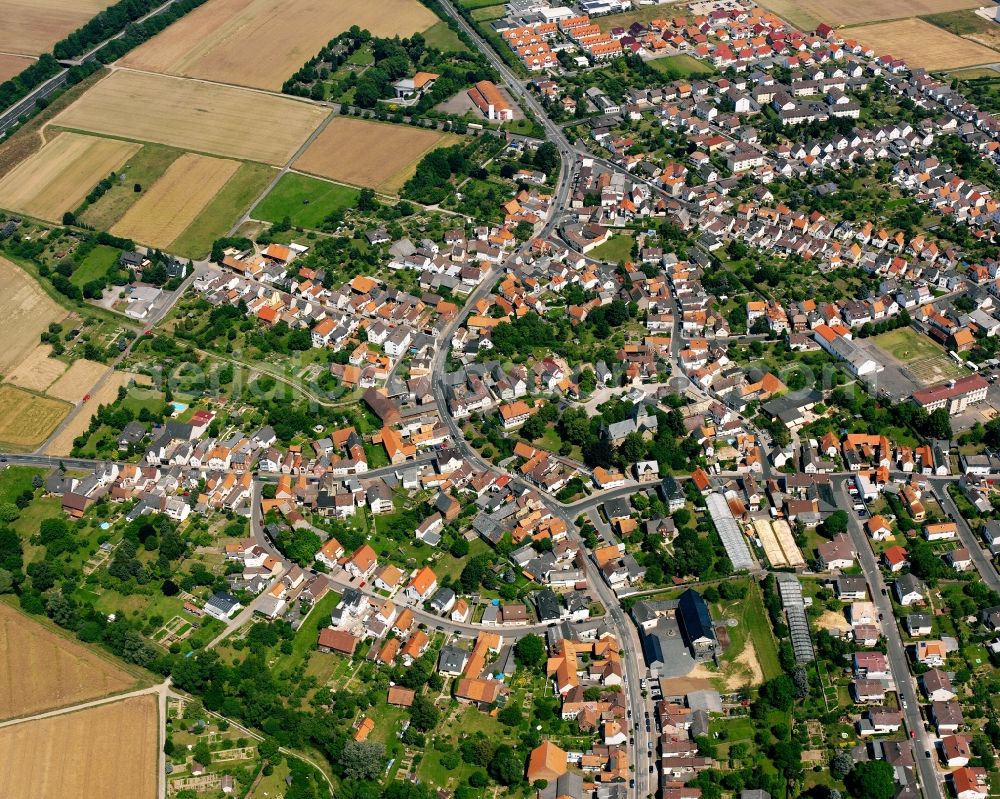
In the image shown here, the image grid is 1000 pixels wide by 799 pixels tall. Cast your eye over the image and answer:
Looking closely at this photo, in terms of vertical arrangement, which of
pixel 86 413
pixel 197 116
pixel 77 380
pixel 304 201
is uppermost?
pixel 197 116

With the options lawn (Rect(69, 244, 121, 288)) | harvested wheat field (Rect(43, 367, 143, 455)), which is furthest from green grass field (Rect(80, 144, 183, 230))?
harvested wheat field (Rect(43, 367, 143, 455))

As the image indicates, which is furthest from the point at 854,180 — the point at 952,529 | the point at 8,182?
the point at 8,182

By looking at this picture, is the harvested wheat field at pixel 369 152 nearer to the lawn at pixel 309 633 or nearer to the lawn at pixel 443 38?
the lawn at pixel 443 38

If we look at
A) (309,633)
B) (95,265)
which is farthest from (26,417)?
(309,633)

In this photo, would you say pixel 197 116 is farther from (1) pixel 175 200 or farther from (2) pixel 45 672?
(2) pixel 45 672

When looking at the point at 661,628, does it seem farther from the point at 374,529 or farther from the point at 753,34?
the point at 753,34

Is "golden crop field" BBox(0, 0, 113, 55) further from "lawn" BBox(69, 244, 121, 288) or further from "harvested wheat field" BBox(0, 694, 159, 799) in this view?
"harvested wheat field" BBox(0, 694, 159, 799)
